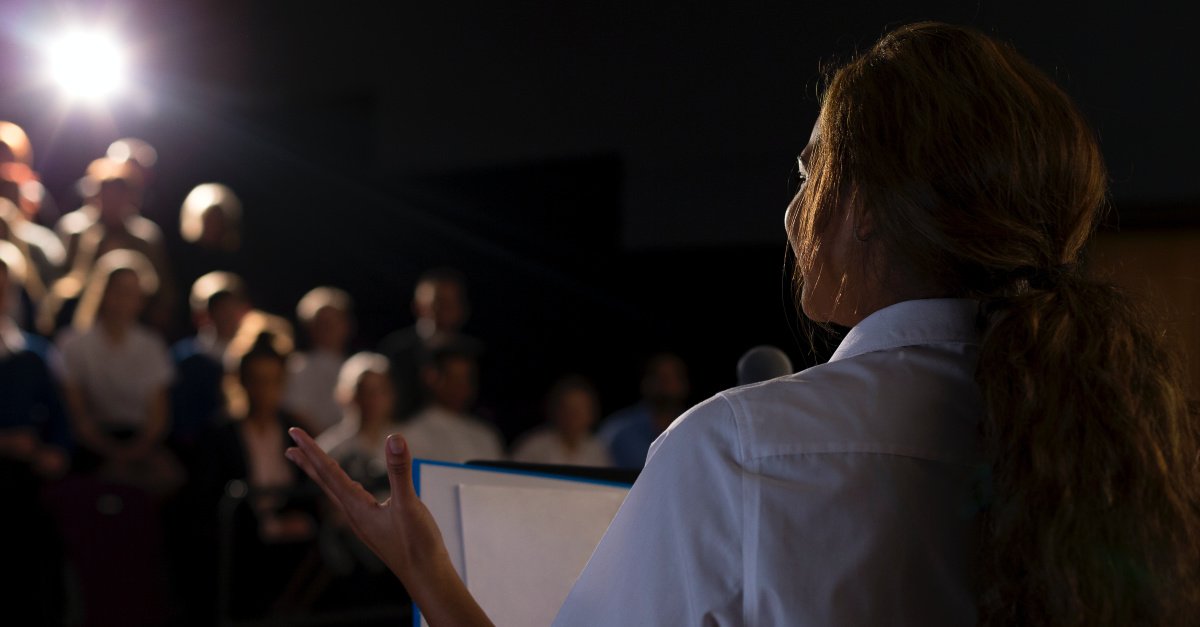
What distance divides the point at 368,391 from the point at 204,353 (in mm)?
519

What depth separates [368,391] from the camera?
9.21 feet

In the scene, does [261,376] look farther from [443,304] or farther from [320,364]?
[443,304]

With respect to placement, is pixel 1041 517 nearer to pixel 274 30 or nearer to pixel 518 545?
pixel 518 545

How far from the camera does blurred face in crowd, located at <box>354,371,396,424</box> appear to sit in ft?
9.20

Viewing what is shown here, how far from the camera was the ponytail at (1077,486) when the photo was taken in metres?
0.48

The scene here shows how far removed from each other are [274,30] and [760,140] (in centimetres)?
349

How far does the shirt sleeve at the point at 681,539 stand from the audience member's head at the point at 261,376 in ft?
7.57

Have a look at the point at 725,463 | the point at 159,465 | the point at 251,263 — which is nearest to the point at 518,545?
the point at 725,463

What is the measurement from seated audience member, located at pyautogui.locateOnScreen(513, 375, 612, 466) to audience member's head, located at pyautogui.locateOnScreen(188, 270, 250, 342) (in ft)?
3.29

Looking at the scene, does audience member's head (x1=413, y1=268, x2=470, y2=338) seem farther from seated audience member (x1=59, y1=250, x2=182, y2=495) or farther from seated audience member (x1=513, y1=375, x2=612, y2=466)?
seated audience member (x1=59, y1=250, x2=182, y2=495)

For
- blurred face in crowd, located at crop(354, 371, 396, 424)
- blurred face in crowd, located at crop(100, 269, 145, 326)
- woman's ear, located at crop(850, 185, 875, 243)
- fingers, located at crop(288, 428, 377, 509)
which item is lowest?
blurred face in crowd, located at crop(354, 371, 396, 424)

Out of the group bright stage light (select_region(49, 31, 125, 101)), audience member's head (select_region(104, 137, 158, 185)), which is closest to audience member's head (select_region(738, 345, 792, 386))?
audience member's head (select_region(104, 137, 158, 185))

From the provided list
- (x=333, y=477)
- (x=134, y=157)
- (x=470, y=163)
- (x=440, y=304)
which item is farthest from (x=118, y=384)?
(x=470, y=163)

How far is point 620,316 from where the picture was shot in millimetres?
4469
